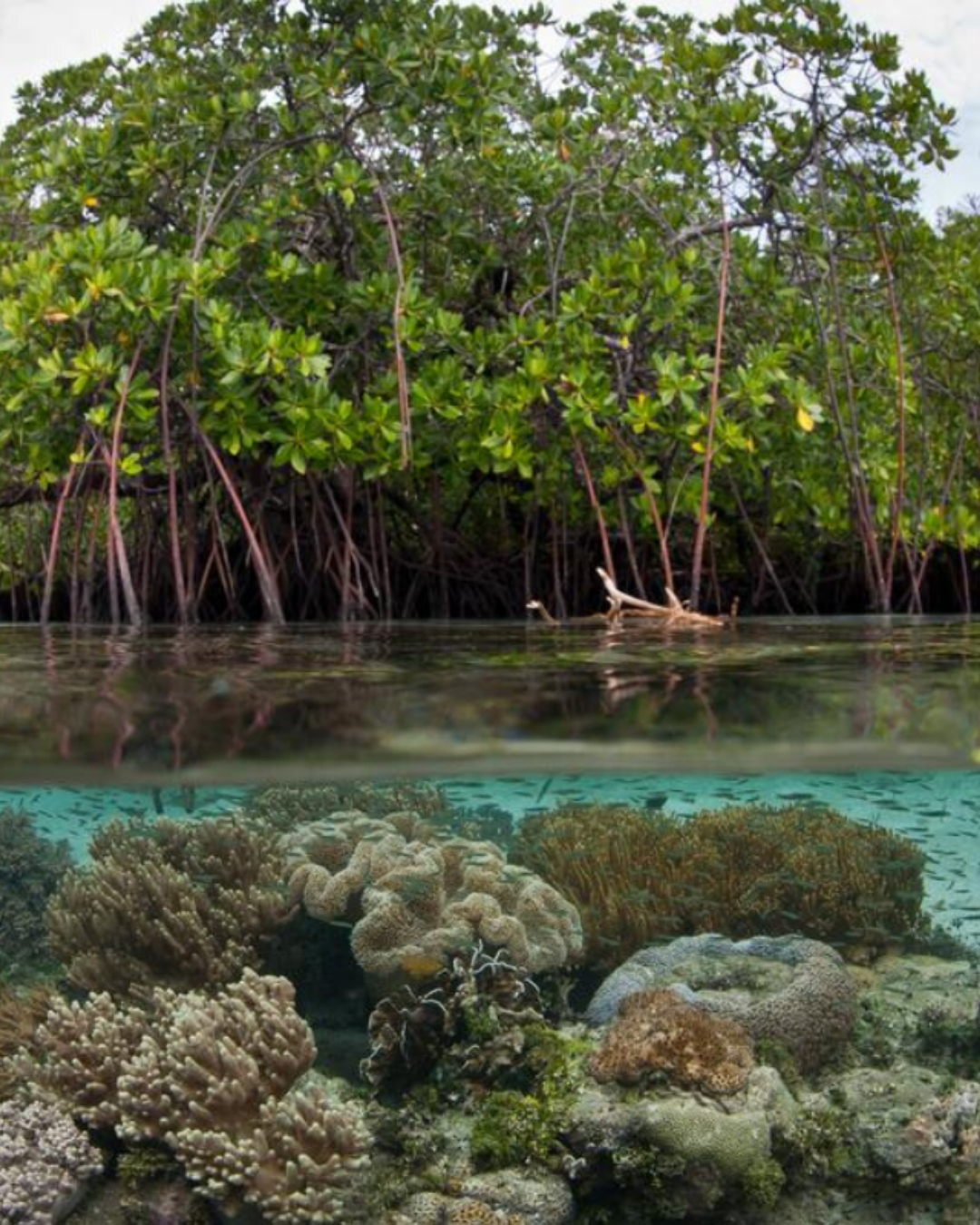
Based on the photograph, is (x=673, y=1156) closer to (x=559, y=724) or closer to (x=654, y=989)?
(x=654, y=989)

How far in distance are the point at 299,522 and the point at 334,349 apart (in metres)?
1.40

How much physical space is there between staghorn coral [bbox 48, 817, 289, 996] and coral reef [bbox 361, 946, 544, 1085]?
0.82 m

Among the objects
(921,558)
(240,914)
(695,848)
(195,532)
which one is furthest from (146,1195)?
(921,558)

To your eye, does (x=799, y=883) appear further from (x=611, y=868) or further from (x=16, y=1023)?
(x=16, y=1023)

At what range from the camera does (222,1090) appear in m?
5.66

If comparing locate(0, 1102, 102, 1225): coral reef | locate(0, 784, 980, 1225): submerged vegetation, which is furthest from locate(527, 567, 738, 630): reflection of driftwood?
locate(0, 1102, 102, 1225): coral reef

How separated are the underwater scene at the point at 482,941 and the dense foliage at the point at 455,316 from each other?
1917 mm

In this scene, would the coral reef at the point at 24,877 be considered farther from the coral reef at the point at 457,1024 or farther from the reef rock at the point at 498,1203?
the reef rock at the point at 498,1203

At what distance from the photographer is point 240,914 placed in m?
6.88

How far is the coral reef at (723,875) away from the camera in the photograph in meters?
7.72

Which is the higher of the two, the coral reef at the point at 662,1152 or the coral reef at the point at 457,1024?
the coral reef at the point at 457,1024

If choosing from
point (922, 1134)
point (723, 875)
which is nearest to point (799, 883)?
point (723, 875)

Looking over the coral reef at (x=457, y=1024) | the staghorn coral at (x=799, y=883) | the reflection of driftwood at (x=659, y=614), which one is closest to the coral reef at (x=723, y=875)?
the staghorn coral at (x=799, y=883)

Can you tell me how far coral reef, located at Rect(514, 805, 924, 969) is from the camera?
7.72 m
